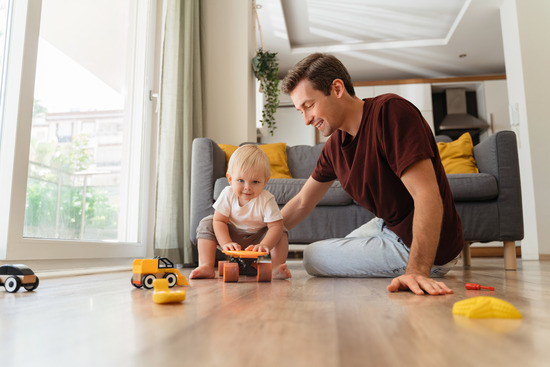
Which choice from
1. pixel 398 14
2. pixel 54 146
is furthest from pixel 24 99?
pixel 398 14

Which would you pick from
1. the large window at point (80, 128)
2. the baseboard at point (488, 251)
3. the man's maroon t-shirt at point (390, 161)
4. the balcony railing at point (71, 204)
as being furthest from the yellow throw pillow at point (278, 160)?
the baseboard at point (488, 251)

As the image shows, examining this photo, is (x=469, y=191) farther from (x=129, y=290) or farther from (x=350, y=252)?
(x=129, y=290)

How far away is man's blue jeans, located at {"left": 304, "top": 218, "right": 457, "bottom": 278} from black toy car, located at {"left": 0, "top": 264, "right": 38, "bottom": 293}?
1057 mm

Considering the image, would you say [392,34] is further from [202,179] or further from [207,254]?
[207,254]

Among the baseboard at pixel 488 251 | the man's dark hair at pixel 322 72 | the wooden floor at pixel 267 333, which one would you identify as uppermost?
the man's dark hair at pixel 322 72

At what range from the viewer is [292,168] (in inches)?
136

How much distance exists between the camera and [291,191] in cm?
258

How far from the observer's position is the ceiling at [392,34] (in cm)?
507

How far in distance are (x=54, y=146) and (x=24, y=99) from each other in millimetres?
355

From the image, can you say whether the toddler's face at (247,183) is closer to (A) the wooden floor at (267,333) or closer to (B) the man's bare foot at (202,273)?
(B) the man's bare foot at (202,273)

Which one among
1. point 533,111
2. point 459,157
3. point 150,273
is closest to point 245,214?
point 150,273

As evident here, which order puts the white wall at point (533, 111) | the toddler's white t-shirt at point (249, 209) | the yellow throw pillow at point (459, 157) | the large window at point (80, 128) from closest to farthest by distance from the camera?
the toddler's white t-shirt at point (249, 209) → the large window at point (80, 128) → the yellow throw pillow at point (459, 157) → the white wall at point (533, 111)

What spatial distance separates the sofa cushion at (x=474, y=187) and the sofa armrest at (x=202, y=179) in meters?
1.40

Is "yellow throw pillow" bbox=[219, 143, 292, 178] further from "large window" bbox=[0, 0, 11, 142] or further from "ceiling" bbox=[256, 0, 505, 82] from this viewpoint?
"ceiling" bbox=[256, 0, 505, 82]
